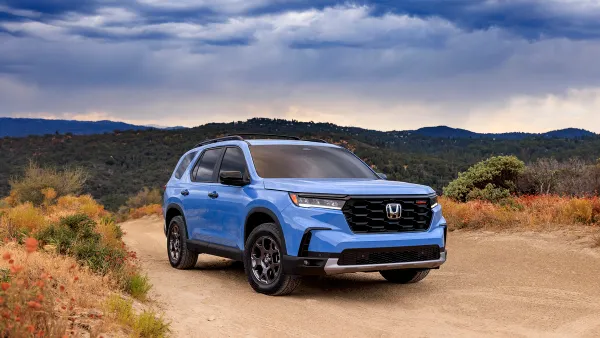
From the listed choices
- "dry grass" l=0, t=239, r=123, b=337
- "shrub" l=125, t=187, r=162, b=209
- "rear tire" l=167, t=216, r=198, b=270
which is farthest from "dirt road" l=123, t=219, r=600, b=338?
"shrub" l=125, t=187, r=162, b=209

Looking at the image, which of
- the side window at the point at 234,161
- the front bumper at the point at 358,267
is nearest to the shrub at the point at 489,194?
the side window at the point at 234,161

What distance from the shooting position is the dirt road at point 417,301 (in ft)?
21.9

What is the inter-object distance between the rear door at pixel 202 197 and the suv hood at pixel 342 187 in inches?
68.5

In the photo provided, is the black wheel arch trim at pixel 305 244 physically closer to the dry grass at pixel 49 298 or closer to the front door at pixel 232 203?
the front door at pixel 232 203

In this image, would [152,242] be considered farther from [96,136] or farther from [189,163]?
[96,136]

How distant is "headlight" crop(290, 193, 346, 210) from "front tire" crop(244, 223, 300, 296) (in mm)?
448

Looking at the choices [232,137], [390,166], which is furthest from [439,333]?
[390,166]

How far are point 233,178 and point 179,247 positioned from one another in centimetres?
284

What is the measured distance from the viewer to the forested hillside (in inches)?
2319

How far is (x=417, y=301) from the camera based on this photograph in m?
8.12

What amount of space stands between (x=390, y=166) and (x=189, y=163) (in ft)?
158

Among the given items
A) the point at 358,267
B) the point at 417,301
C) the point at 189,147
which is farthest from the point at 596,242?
the point at 189,147

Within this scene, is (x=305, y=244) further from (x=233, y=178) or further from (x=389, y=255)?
(x=233, y=178)

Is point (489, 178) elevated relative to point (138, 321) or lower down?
elevated
